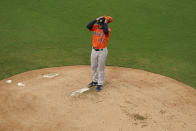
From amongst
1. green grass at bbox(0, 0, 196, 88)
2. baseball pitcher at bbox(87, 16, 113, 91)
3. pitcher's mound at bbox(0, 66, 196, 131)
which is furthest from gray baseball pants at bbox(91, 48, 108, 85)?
green grass at bbox(0, 0, 196, 88)

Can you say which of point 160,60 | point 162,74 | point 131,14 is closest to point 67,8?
point 131,14

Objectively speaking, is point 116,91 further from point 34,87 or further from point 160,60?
point 160,60

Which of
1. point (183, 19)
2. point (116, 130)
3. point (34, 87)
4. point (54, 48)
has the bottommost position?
point (116, 130)

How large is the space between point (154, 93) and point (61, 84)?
8.92 ft

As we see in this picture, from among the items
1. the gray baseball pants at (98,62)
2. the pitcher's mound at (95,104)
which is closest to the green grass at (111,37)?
the pitcher's mound at (95,104)

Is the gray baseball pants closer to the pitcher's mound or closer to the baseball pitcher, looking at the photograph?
the baseball pitcher

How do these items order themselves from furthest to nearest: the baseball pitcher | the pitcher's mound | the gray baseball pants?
the gray baseball pants, the baseball pitcher, the pitcher's mound

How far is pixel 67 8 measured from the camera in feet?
46.6

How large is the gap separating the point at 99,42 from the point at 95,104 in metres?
1.64

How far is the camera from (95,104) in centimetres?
636

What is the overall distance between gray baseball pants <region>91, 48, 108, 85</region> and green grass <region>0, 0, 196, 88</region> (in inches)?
88.7

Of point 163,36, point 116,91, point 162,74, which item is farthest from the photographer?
point 163,36

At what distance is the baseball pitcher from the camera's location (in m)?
6.59

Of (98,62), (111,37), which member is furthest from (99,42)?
(111,37)
